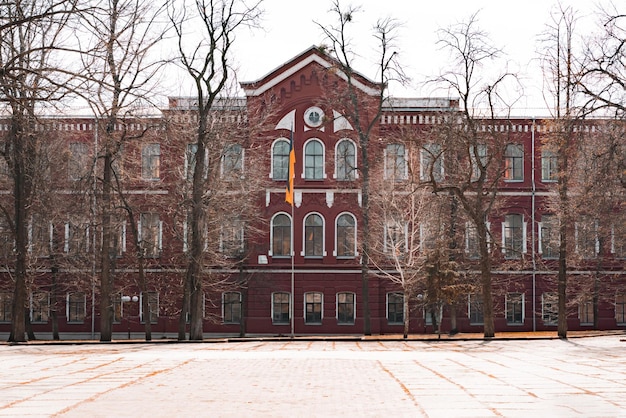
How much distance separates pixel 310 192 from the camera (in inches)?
1825

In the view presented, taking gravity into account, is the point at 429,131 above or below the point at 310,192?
above

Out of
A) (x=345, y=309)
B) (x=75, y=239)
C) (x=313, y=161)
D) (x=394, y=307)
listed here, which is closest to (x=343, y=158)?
(x=313, y=161)

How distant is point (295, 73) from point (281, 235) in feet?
28.4

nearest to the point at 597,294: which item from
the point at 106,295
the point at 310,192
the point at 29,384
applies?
the point at 310,192

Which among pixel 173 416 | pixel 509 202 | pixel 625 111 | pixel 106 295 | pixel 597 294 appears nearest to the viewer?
pixel 173 416

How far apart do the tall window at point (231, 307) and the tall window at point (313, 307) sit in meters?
3.66

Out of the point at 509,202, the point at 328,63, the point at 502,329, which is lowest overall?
the point at 502,329

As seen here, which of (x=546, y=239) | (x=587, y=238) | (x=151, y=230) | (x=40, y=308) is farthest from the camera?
(x=546, y=239)

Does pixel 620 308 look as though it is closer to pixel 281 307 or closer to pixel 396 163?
pixel 396 163

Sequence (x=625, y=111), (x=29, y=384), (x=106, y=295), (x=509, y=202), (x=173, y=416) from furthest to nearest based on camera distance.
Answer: (x=509, y=202) → (x=106, y=295) → (x=625, y=111) → (x=29, y=384) → (x=173, y=416)

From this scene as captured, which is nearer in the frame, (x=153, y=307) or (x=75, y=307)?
(x=153, y=307)

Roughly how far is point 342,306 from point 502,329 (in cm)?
871

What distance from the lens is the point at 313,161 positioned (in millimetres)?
46562

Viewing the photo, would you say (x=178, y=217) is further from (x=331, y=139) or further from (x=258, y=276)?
(x=331, y=139)
